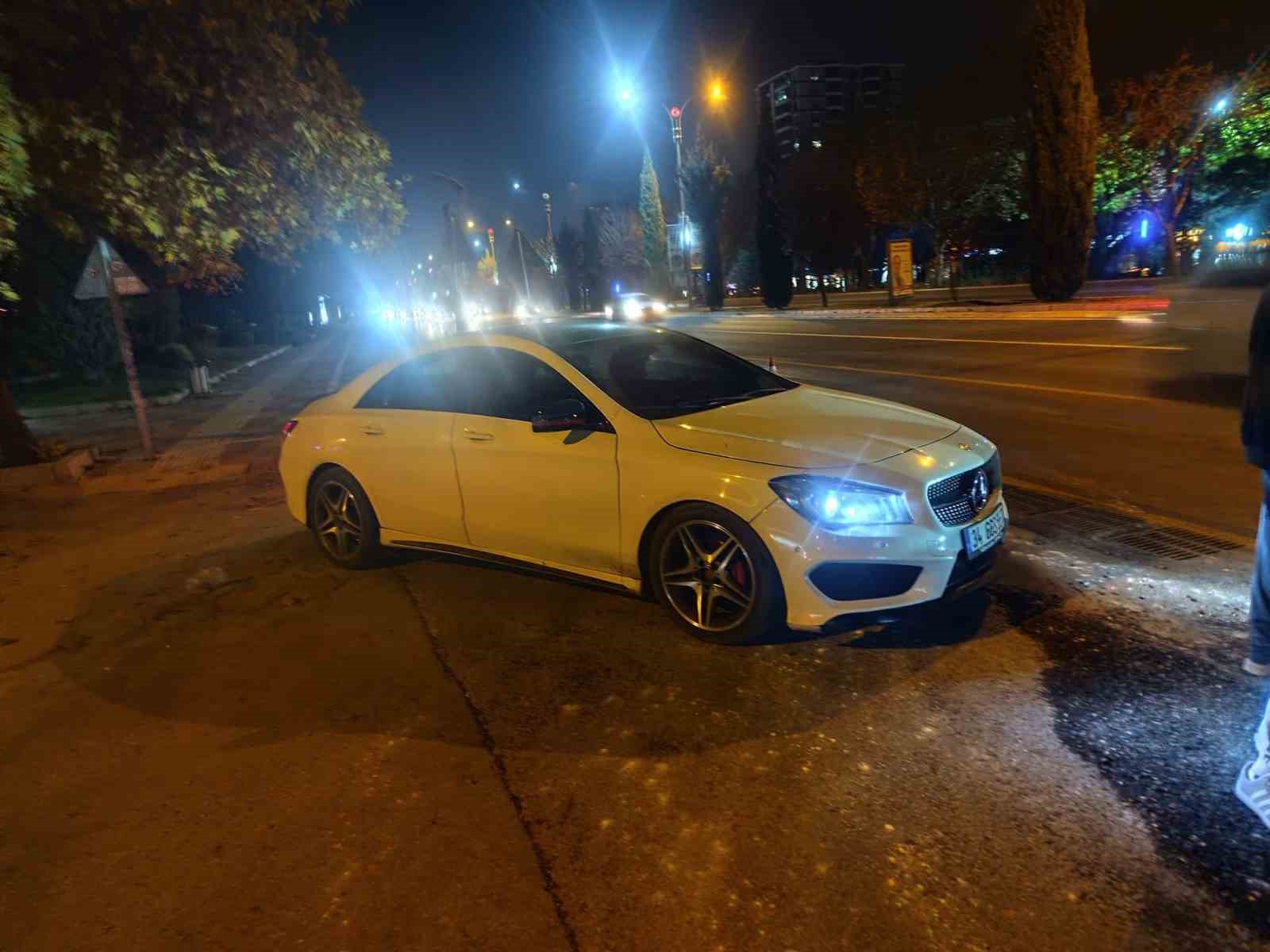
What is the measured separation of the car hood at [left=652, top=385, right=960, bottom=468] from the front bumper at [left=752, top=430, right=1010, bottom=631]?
210 mm

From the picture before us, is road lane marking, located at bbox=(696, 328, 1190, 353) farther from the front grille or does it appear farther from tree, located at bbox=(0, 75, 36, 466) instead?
tree, located at bbox=(0, 75, 36, 466)

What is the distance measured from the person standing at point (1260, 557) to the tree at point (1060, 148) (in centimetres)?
2551

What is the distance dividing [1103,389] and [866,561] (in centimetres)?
867

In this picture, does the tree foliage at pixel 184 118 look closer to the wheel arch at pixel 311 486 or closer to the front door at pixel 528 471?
the wheel arch at pixel 311 486

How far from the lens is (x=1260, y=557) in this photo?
10.2 ft

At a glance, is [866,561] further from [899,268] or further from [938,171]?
[899,268]

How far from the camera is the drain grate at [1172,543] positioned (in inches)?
194

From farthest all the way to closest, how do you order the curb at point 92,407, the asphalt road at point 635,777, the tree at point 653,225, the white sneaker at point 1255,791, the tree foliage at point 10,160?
1. the tree at point 653,225
2. the curb at point 92,407
3. the tree foliage at point 10,160
4. the white sneaker at point 1255,791
5. the asphalt road at point 635,777

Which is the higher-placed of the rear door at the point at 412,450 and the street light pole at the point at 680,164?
the street light pole at the point at 680,164

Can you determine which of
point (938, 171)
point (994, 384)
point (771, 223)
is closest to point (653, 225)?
point (771, 223)

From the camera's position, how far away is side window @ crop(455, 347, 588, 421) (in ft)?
15.7

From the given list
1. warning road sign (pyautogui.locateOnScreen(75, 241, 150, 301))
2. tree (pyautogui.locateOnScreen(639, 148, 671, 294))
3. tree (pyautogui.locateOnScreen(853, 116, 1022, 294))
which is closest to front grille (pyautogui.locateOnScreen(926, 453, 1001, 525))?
warning road sign (pyautogui.locateOnScreen(75, 241, 150, 301))

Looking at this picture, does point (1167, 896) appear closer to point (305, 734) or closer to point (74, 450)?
point (305, 734)

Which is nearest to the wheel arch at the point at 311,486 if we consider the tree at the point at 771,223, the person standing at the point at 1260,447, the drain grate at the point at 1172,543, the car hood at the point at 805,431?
the car hood at the point at 805,431
